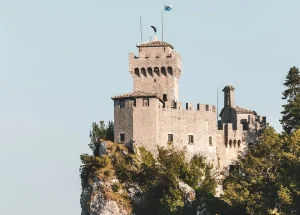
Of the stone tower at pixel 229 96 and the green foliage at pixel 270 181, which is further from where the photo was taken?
the stone tower at pixel 229 96

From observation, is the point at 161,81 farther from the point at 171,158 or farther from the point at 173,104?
the point at 171,158

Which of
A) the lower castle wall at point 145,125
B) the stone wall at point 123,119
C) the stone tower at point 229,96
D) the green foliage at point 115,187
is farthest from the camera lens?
the stone tower at point 229,96

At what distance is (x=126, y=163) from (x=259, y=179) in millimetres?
14570

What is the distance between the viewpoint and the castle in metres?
91.1

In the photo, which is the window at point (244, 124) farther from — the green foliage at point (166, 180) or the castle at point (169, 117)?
the green foliage at point (166, 180)

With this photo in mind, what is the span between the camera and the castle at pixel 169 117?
91.1 meters

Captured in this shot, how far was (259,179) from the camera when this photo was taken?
81.4 m

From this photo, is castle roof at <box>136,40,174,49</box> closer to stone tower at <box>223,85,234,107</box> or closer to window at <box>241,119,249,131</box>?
stone tower at <box>223,85,234,107</box>

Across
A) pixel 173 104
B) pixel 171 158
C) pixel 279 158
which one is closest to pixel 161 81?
pixel 173 104

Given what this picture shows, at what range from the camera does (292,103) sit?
95.3 metres

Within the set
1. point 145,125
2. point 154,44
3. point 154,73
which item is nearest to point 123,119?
point 145,125

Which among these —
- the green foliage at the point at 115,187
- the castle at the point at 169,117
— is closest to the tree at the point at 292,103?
the castle at the point at 169,117

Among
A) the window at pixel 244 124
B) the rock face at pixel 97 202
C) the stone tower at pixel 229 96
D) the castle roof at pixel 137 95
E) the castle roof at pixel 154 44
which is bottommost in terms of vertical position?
the rock face at pixel 97 202

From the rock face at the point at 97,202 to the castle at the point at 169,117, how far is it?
5344mm
